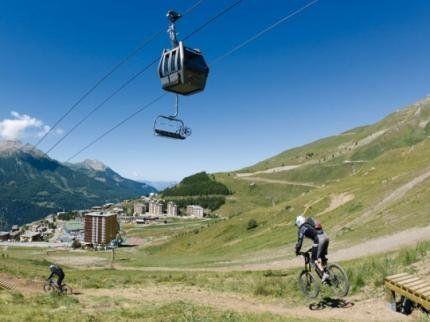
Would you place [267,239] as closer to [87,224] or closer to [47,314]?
[47,314]

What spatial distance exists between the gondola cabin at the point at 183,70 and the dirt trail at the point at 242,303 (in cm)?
1131

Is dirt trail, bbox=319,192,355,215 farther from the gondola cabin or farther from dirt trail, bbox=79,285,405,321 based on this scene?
the gondola cabin

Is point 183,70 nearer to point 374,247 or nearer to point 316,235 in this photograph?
point 316,235

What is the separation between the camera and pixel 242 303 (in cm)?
2038

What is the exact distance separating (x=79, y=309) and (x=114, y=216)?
159947 mm

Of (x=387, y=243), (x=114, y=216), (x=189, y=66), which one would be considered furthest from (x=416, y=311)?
(x=114, y=216)

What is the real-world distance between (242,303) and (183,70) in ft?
40.4

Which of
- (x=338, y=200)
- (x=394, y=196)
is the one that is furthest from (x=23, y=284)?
(x=338, y=200)

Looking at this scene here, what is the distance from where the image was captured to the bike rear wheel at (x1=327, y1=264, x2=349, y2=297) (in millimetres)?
17438

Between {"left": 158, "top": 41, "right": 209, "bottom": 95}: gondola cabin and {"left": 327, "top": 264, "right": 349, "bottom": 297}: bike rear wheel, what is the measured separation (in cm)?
1246

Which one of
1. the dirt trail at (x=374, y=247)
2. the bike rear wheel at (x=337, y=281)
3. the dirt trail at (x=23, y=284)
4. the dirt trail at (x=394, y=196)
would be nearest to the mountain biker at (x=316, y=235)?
the bike rear wheel at (x=337, y=281)

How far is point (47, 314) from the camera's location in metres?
16.5

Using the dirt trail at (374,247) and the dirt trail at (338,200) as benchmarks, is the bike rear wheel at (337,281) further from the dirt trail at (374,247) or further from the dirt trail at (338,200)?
the dirt trail at (338,200)

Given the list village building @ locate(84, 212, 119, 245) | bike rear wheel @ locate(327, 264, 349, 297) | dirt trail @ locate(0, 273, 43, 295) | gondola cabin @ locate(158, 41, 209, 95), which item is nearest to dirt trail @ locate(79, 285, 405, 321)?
bike rear wheel @ locate(327, 264, 349, 297)
